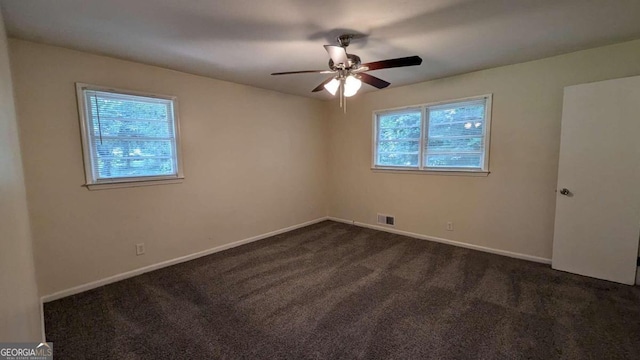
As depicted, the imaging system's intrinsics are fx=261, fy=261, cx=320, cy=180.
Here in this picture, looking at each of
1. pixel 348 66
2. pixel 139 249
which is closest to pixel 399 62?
pixel 348 66

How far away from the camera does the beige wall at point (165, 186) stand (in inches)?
92.9

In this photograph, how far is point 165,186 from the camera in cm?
312

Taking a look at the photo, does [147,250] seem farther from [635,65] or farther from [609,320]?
[635,65]

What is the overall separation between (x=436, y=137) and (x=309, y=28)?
255 centimetres

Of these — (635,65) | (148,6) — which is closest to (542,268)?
(635,65)

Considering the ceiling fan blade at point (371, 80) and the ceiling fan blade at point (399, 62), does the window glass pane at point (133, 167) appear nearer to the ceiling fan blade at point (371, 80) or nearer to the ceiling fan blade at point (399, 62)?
the ceiling fan blade at point (371, 80)

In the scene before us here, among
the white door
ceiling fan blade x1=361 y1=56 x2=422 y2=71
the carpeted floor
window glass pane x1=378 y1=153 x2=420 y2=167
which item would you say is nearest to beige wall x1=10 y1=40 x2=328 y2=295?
the carpeted floor

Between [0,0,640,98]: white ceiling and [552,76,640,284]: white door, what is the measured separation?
0.56 m

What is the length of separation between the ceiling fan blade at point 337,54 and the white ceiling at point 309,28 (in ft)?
0.64

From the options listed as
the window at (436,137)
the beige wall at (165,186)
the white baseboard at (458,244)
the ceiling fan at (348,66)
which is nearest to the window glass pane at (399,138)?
the window at (436,137)

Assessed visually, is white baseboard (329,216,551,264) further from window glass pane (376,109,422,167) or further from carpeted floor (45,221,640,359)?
window glass pane (376,109,422,167)

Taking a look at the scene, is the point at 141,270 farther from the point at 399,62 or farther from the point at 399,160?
the point at 399,160

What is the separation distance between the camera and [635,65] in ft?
8.22

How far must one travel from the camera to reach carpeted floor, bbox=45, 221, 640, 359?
1809 millimetres
